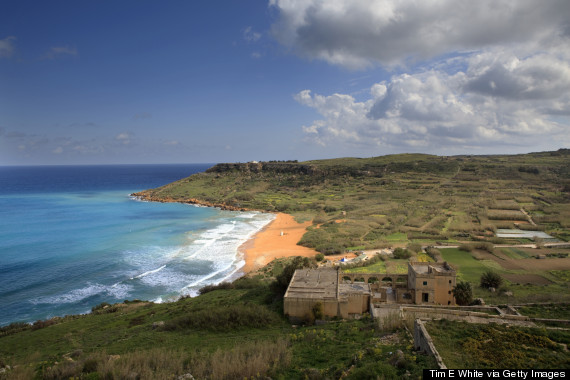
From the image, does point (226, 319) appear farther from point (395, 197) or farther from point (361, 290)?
point (395, 197)

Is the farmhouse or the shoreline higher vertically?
the farmhouse

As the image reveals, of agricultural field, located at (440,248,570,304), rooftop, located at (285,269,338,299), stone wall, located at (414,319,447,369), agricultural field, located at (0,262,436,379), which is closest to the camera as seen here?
stone wall, located at (414,319,447,369)

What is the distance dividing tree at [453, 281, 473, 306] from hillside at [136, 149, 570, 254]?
65.1 feet

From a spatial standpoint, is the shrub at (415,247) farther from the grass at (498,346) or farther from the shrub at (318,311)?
the grass at (498,346)

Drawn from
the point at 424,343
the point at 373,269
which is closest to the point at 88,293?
the point at 373,269

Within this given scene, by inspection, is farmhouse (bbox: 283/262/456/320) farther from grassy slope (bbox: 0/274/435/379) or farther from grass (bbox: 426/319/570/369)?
grass (bbox: 426/319/570/369)

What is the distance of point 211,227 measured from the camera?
59938mm

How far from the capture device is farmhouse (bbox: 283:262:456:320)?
66.0 feet

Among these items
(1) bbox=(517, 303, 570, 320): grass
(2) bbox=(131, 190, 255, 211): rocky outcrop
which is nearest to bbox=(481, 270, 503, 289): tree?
(1) bbox=(517, 303, 570, 320): grass

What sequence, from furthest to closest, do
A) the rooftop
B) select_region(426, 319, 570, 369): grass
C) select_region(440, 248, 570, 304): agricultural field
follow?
select_region(440, 248, 570, 304): agricultural field, the rooftop, select_region(426, 319, 570, 369): grass

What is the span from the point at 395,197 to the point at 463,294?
187ft

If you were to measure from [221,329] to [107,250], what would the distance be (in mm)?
32363

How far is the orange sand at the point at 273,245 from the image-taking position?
4103 cm

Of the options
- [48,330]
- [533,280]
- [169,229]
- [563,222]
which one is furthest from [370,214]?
[48,330]
